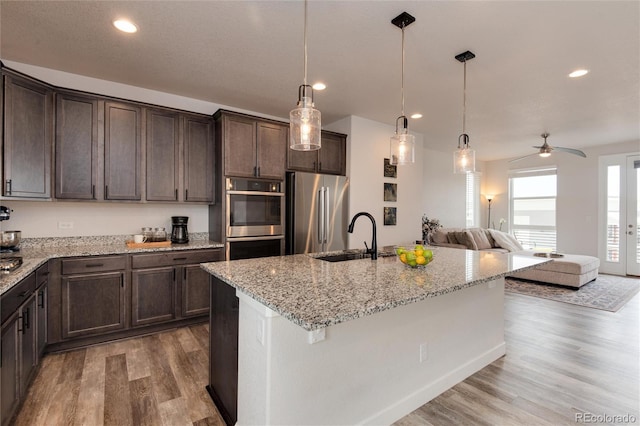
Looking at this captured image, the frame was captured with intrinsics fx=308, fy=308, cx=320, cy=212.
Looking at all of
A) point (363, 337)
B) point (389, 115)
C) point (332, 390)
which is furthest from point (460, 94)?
point (332, 390)

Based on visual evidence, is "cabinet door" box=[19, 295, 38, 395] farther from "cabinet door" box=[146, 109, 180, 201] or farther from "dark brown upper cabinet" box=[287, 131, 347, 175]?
"dark brown upper cabinet" box=[287, 131, 347, 175]

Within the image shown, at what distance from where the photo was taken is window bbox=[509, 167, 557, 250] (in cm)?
724

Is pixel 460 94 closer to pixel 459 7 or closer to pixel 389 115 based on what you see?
pixel 389 115

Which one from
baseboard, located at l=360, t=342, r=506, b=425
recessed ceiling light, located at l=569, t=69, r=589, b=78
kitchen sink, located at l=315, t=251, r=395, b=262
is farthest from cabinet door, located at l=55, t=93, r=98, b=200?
recessed ceiling light, located at l=569, t=69, r=589, b=78

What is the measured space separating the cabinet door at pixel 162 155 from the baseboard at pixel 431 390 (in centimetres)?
295

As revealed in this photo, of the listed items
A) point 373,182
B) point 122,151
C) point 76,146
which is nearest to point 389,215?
point 373,182

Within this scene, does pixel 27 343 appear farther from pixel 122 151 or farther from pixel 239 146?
pixel 239 146

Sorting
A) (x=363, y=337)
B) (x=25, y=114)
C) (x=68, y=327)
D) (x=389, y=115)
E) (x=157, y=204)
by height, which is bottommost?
(x=68, y=327)

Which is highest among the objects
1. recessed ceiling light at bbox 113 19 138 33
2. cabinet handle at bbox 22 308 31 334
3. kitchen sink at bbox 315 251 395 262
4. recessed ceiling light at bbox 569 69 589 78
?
recessed ceiling light at bbox 113 19 138 33

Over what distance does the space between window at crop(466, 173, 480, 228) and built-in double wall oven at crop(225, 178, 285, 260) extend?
597 centimetres

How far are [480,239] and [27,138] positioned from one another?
6824mm

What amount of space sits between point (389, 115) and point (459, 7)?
7.65 feet

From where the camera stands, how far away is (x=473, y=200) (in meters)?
8.20

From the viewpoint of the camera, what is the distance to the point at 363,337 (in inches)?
69.5
